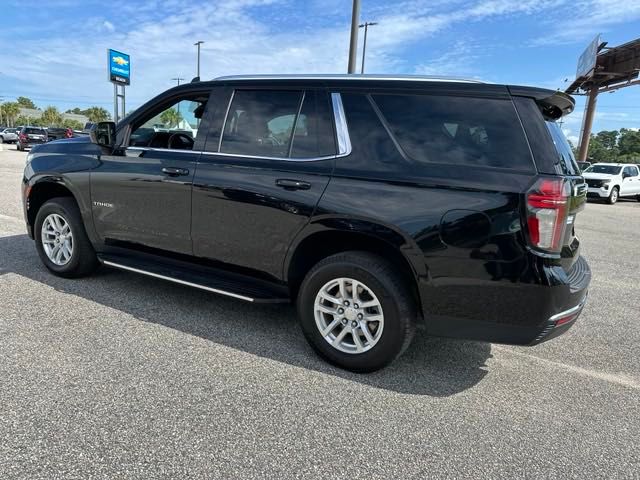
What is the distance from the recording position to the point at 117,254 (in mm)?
4367

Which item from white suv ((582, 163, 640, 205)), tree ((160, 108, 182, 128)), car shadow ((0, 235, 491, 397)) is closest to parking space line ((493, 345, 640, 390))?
car shadow ((0, 235, 491, 397))

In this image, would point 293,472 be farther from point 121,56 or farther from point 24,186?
point 121,56

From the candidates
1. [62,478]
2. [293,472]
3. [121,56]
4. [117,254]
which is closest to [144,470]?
[62,478]

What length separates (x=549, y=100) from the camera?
9.45 feet

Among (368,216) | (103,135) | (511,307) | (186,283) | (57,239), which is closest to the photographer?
(511,307)

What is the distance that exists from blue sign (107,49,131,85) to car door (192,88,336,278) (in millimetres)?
27215

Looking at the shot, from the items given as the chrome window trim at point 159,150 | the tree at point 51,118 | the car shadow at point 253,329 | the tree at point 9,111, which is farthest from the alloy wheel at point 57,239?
the tree at point 9,111

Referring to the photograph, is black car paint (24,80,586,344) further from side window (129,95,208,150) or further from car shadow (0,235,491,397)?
car shadow (0,235,491,397)

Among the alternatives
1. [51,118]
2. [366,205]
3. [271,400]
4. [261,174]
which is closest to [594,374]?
[366,205]

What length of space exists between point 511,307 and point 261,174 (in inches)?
73.0

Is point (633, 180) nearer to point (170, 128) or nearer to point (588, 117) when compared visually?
point (588, 117)

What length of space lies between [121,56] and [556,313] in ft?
A: 101

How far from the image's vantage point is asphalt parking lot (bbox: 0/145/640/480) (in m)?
2.31

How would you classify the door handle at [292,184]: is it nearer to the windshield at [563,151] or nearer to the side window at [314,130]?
the side window at [314,130]
